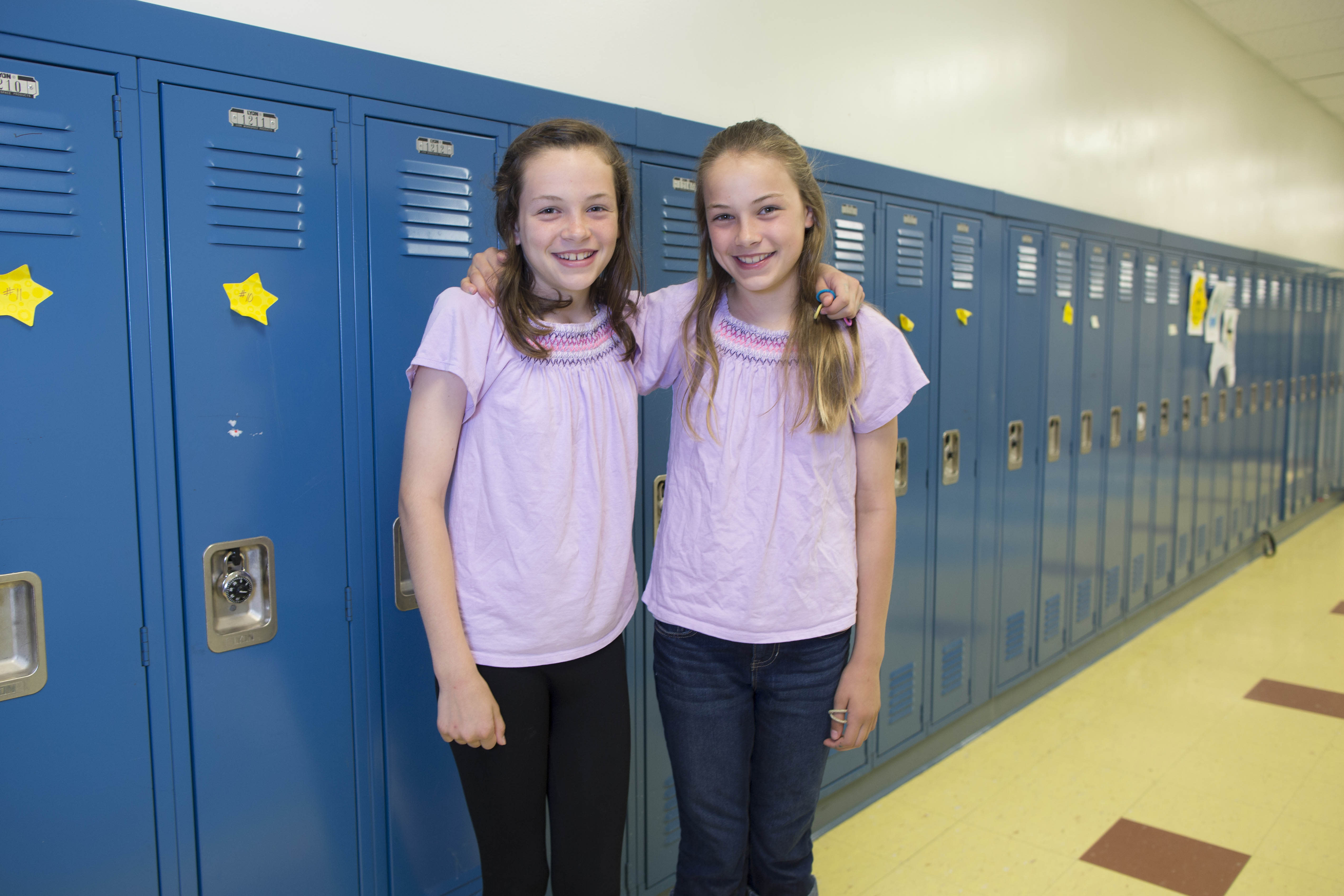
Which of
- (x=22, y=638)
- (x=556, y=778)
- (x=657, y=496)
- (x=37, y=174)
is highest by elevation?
(x=37, y=174)

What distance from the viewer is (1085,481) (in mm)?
3941

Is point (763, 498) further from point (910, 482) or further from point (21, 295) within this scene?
point (910, 482)

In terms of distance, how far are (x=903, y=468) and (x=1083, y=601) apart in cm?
171

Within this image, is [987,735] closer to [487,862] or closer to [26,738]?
[487,862]

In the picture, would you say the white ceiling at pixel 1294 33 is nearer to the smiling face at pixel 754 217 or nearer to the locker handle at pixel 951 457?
the locker handle at pixel 951 457

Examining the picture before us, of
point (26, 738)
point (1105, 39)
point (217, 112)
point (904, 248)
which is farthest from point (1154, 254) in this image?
point (26, 738)

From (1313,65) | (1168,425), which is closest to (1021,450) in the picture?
(1168,425)

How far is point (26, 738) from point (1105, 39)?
15.5 ft

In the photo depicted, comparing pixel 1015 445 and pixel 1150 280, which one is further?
pixel 1150 280

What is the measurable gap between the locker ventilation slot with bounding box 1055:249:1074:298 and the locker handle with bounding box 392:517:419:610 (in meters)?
2.97

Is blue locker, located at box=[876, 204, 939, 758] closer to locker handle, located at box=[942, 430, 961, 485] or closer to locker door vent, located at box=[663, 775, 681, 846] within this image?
locker handle, located at box=[942, 430, 961, 485]

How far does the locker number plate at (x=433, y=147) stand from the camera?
5.45 feet

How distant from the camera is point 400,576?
5.59 feet

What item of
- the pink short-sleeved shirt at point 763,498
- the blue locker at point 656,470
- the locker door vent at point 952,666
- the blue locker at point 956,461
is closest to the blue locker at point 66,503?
the pink short-sleeved shirt at point 763,498
